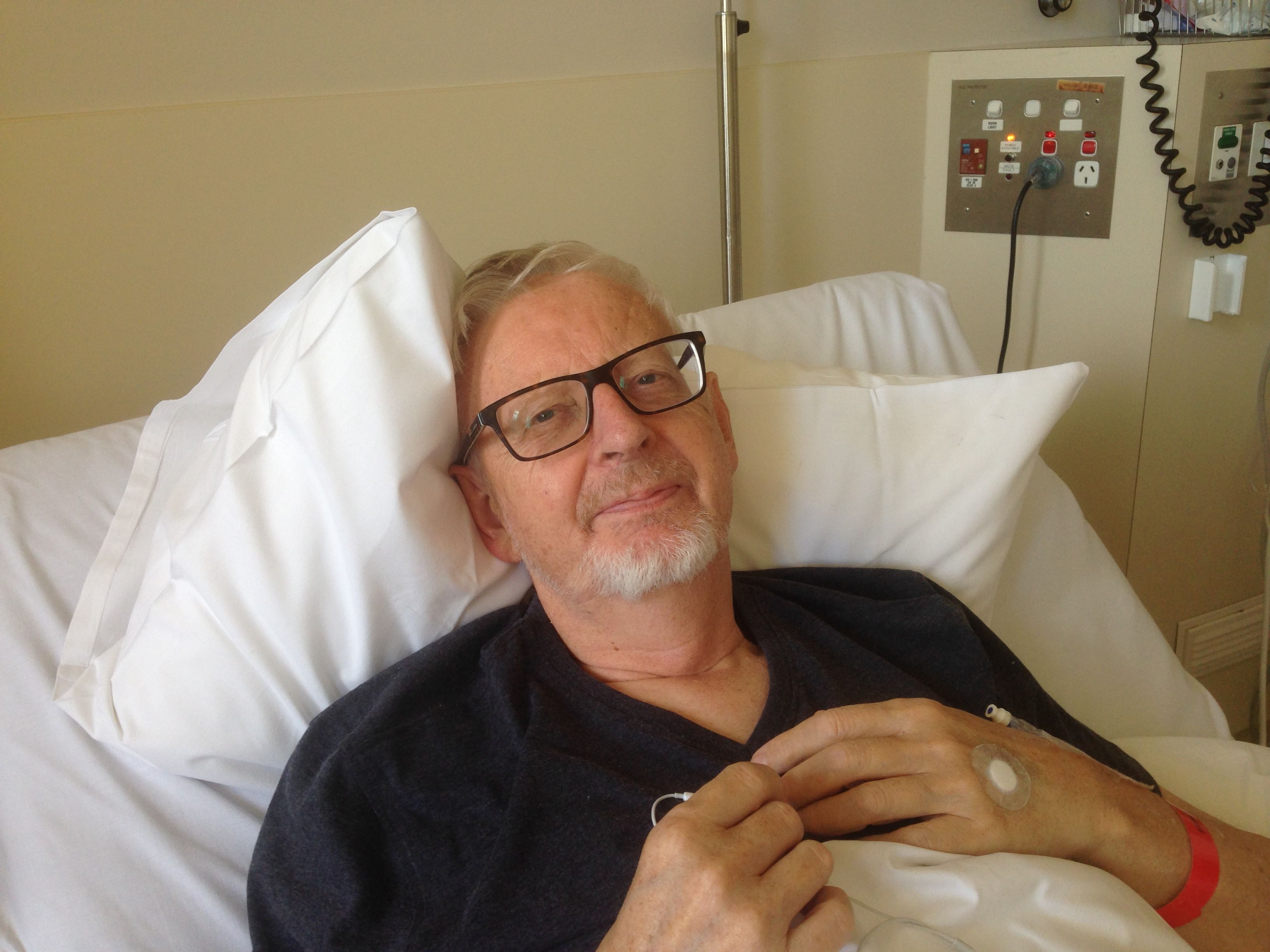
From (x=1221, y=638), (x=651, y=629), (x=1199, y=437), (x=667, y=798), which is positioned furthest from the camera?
(x=1221, y=638)

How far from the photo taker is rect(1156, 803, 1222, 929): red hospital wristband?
1060 mm

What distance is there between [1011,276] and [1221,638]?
1.04m

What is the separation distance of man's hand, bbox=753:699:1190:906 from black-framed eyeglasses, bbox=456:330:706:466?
15.6 inches

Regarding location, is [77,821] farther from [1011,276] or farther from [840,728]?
[1011,276]

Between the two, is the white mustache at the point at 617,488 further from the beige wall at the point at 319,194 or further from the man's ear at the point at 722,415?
the beige wall at the point at 319,194

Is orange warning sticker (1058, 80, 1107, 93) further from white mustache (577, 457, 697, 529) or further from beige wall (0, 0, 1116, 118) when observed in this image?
white mustache (577, 457, 697, 529)

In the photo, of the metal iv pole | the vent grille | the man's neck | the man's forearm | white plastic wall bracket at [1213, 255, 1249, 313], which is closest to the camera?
the man's forearm

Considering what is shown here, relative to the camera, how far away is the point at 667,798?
3.04 ft

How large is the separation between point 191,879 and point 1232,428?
85.9 inches

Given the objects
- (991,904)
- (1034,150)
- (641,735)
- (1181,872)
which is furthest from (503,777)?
(1034,150)

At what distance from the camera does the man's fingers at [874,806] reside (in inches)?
36.9

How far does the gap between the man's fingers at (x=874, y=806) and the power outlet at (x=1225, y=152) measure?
158 centimetres

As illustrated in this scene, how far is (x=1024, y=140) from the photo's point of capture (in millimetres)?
2068

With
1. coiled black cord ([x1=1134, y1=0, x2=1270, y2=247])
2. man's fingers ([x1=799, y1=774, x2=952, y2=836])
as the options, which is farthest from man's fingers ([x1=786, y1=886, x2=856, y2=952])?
coiled black cord ([x1=1134, y1=0, x2=1270, y2=247])
